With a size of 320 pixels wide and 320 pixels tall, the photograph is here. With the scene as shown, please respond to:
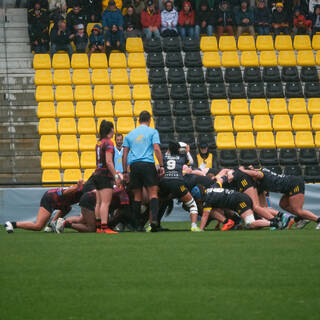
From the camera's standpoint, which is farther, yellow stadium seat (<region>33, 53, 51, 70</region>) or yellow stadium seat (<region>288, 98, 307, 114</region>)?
yellow stadium seat (<region>33, 53, 51, 70</region>)

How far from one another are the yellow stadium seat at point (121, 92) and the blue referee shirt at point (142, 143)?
32.9ft

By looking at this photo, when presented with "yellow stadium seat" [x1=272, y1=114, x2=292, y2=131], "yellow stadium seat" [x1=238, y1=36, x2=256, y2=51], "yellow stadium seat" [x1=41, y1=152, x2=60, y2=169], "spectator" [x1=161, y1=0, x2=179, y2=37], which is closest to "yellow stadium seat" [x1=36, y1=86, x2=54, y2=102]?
"yellow stadium seat" [x1=41, y1=152, x2=60, y2=169]

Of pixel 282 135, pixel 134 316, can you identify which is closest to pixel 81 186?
pixel 134 316

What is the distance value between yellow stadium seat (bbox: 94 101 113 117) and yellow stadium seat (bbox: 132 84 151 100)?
891mm

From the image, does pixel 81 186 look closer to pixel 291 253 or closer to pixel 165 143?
pixel 291 253

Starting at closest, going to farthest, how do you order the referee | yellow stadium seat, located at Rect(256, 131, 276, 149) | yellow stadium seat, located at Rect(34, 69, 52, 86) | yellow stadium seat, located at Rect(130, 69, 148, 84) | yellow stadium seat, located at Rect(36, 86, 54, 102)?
the referee
yellow stadium seat, located at Rect(256, 131, 276, 149)
yellow stadium seat, located at Rect(36, 86, 54, 102)
yellow stadium seat, located at Rect(34, 69, 52, 86)
yellow stadium seat, located at Rect(130, 69, 148, 84)

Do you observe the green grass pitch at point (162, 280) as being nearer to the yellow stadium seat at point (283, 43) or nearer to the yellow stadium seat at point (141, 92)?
the yellow stadium seat at point (141, 92)

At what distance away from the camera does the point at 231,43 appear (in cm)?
2553

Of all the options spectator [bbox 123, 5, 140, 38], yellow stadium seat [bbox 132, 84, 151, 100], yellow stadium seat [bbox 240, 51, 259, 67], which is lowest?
yellow stadium seat [bbox 132, 84, 151, 100]

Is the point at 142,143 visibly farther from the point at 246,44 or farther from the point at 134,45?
the point at 246,44

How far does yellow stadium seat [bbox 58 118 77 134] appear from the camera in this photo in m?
22.2

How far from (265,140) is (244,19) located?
4.98 metres

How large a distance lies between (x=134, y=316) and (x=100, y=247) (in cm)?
450

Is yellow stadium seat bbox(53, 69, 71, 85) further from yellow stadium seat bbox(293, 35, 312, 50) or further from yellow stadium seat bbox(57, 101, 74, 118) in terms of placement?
yellow stadium seat bbox(293, 35, 312, 50)
